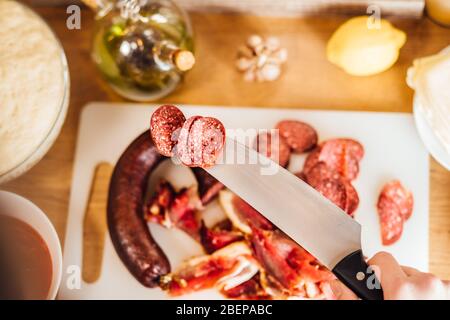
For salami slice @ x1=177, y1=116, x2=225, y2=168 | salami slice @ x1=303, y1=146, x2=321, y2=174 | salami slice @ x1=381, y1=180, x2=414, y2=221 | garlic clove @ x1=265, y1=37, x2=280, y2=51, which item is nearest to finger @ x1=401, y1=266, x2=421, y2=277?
salami slice @ x1=381, y1=180, x2=414, y2=221

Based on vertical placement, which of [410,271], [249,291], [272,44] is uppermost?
[272,44]

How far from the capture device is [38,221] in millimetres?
967

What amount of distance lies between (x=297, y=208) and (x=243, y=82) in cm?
31

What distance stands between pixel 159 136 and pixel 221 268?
27 centimetres

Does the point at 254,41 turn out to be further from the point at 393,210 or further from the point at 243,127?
the point at 393,210

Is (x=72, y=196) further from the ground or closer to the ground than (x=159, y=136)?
closer to the ground

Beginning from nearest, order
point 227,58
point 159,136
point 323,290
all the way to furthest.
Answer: point 159,136 → point 323,290 → point 227,58

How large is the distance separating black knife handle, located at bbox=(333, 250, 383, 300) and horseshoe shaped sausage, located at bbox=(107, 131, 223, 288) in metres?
0.30

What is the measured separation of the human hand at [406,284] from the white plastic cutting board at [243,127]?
12 cm

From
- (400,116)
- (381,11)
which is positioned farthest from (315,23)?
(400,116)

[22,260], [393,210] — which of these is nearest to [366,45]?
[393,210]

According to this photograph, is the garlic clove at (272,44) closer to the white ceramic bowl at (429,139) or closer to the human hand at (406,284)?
the white ceramic bowl at (429,139)

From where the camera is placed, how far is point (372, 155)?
1.06 m
